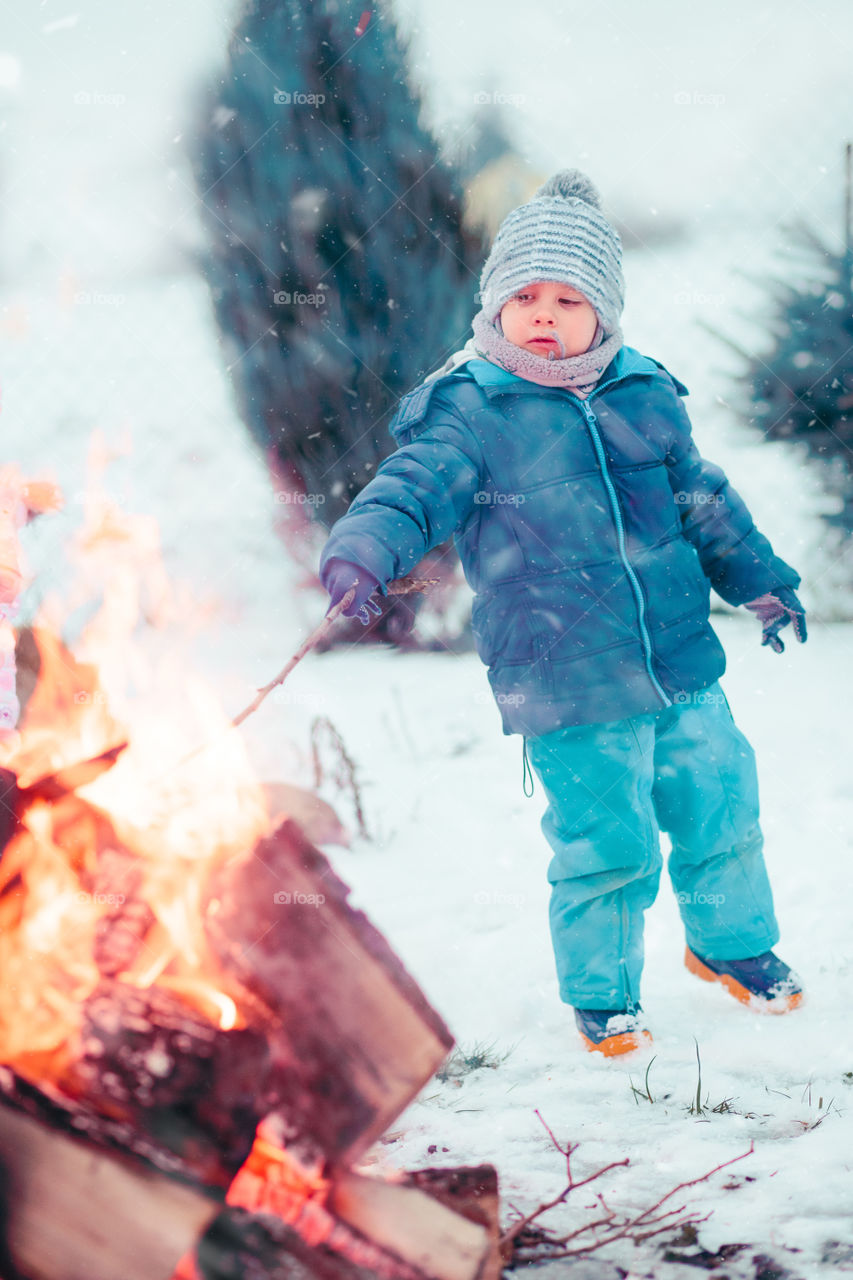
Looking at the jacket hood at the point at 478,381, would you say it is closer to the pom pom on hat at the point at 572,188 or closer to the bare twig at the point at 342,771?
the pom pom on hat at the point at 572,188

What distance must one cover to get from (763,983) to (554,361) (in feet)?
5.18

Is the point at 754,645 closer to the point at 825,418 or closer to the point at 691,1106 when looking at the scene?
the point at 825,418

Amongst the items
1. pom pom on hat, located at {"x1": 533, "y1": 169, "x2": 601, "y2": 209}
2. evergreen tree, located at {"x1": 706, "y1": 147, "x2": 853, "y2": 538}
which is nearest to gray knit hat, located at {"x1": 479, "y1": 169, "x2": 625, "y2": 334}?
pom pom on hat, located at {"x1": 533, "y1": 169, "x2": 601, "y2": 209}

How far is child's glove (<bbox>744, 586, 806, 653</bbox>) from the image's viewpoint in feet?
7.54

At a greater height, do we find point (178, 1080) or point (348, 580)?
point (348, 580)

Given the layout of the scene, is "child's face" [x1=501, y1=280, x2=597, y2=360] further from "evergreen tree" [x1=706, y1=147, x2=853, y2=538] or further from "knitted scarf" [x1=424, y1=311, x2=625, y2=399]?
"evergreen tree" [x1=706, y1=147, x2=853, y2=538]

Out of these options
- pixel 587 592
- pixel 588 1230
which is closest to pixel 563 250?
pixel 587 592

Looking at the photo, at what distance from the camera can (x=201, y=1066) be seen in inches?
44.4

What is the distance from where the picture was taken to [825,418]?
4.97 metres

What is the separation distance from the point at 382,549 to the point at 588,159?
6.32 metres

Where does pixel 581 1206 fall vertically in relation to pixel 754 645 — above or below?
below

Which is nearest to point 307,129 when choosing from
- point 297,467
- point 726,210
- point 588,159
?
point 297,467

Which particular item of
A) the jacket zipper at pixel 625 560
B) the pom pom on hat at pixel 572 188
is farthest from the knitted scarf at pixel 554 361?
the pom pom on hat at pixel 572 188

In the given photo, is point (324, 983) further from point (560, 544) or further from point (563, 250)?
point (563, 250)
